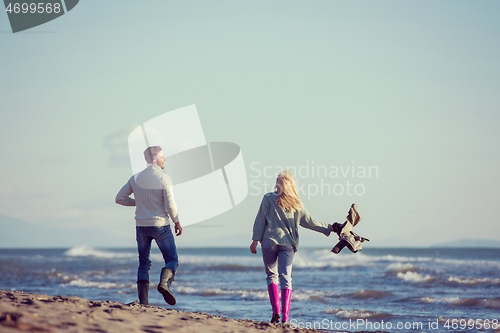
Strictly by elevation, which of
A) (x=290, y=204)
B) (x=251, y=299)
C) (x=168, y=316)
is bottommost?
(x=251, y=299)

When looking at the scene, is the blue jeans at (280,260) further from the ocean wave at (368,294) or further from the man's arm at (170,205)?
the ocean wave at (368,294)

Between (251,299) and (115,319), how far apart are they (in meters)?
7.43

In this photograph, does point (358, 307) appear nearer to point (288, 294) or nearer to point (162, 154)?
point (288, 294)

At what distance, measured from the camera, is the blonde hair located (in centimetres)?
478

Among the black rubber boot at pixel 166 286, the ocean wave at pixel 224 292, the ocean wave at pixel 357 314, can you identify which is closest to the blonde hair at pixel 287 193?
the black rubber boot at pixel 166 286

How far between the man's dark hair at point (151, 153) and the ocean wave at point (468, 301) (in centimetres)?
776

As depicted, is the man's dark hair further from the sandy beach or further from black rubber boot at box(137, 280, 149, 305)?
the sandy beach

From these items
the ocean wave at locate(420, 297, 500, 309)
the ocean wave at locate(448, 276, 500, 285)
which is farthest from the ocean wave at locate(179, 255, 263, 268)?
the ocean wave at locate(420, 297, 500, 309)

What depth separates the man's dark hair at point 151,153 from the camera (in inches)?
190

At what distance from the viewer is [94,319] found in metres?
3.27

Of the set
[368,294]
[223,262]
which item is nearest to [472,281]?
[368,294]

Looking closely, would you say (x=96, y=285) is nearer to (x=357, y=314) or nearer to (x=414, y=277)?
(x=357, y=314)

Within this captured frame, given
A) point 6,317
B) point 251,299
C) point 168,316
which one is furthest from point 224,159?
point 6,317

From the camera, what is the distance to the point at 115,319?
3.40 metres
